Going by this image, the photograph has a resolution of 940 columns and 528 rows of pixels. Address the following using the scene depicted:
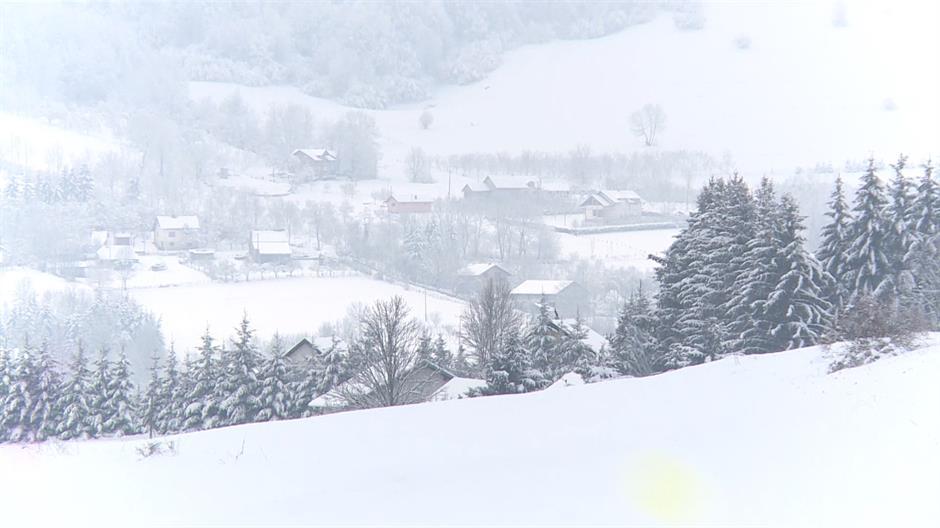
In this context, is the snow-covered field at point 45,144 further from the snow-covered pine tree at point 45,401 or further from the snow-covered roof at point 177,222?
the snow-covered pine tree at point 45,401

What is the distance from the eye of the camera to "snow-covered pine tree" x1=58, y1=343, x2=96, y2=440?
806 inches

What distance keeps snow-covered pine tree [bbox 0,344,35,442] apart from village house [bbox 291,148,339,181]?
164ft

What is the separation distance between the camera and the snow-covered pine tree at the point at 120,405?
20.7 m

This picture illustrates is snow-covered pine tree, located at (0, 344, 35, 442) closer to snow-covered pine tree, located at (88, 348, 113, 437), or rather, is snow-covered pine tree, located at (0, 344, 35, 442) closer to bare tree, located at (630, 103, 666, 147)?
snow-covered pine tree, located at (88, 348, 113, 437)

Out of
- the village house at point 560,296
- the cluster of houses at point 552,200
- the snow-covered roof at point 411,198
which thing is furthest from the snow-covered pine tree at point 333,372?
the snow-covered roof at point 411,198

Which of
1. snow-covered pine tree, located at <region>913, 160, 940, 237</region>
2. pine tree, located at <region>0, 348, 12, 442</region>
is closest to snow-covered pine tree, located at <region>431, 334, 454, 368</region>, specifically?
pine tree, located at <region>0, 348, 12, 442</region>

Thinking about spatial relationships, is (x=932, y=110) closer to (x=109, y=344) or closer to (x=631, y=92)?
(x=631, y=92)

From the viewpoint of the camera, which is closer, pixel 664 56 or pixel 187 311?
pixel 187 311

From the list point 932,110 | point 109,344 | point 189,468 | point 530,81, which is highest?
point 530,81

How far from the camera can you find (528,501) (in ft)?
17.1

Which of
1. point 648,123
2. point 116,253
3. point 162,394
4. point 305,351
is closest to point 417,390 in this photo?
point 305,351

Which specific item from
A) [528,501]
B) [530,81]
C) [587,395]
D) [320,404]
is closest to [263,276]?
[320,404]

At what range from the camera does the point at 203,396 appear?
20.4 metres

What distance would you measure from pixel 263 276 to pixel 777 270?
32.2m
